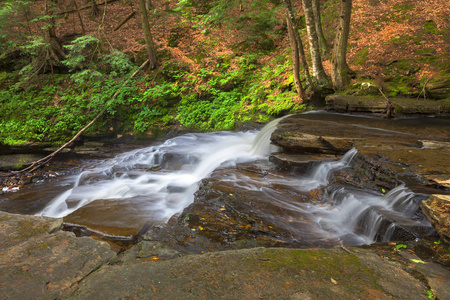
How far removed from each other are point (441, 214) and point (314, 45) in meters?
7.81

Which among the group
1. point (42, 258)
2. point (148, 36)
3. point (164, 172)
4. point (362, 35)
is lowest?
point (164, 172)

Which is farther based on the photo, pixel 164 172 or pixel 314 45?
pixel 314 45

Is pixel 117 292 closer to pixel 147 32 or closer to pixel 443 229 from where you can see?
pixel 443 229

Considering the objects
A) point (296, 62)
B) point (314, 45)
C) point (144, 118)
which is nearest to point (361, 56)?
point (314, 45)

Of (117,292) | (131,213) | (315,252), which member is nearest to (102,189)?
(131,213)

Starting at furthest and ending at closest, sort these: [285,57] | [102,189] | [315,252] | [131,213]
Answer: [285,57], [102,189], [131,213], [315,252]

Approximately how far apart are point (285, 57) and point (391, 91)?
5.06 meters

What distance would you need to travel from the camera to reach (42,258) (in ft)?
8.58

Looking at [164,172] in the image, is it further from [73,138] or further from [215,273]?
[215,273]

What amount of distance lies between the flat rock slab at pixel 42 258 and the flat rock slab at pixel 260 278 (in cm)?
20

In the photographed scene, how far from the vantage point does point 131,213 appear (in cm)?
510

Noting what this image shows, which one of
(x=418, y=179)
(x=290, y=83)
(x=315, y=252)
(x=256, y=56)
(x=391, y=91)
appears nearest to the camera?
(x=315, y=252)

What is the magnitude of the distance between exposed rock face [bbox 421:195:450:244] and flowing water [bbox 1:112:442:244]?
25.2 inches

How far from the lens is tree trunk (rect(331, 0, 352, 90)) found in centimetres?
923
